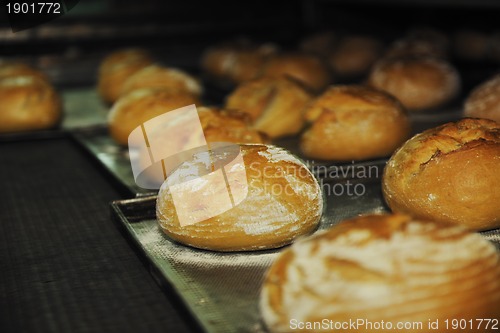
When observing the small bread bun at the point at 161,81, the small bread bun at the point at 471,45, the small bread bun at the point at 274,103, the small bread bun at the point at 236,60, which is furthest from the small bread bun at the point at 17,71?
the small bread bun at the point at 471,45

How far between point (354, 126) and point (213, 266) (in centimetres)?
107

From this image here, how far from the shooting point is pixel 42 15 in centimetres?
371

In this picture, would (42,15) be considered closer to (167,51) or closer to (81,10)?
(81,10)

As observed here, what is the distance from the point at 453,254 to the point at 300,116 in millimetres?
1645

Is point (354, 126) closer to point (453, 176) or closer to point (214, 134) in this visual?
point (214, 134)

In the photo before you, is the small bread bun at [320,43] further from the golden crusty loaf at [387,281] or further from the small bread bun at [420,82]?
the golden crusty loaf at [387,281]

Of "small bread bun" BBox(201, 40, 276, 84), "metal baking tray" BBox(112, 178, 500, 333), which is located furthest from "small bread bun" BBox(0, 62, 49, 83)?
"metal baking tray" BBox(112, 178, 500, 333)

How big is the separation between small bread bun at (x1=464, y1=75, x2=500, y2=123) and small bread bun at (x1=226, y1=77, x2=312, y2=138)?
67 centimetres

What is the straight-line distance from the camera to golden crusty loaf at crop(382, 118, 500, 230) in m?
1.57

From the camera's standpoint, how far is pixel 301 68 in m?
3.48

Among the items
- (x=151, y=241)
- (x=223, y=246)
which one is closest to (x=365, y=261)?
(x=223, y=246)

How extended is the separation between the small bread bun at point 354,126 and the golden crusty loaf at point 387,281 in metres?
1.24

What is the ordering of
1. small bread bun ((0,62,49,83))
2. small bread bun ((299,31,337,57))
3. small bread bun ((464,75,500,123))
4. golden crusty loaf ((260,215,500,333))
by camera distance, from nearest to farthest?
golden crusty loaf ((260,215,500,333))
small bread bun ((464,75,500,123))
small bread bun ((0,62,49,83))
small bread bun ((299,31,337,57))

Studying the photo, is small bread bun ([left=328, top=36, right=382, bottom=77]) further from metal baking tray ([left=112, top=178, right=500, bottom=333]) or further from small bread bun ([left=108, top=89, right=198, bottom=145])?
metal baking tray ([left=112, top=178, right=500, bottom=333])
